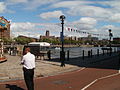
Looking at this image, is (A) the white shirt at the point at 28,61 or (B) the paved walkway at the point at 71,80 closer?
(A) the white shirt at the point at 28,61

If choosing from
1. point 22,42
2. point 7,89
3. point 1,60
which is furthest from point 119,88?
point 22,42

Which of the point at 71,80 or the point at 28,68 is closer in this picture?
the point at 28,68

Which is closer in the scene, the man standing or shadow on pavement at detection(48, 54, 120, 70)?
the man standing

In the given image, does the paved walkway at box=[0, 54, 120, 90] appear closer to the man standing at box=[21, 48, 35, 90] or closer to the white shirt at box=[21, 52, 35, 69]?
the man standing at box=[21, 48, 35, 90]

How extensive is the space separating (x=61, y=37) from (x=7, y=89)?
408 inches

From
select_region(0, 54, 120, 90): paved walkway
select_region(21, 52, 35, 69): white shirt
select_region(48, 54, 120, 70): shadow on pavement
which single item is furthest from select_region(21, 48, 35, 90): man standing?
select_region(48, 54, 120, 70): shadow on pavement

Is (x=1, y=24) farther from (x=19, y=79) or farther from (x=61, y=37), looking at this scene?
(x=19, y=79)

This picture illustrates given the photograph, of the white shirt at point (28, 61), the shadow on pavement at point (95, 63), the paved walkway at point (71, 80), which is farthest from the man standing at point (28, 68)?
the shadow on pavement at point (95, 63)

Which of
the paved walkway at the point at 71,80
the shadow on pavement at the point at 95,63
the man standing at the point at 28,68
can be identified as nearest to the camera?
the man standing at the point at 28,68

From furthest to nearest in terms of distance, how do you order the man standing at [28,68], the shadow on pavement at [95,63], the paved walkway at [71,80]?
the shadow on pavement at [95,63] → the paved walkway at [71,80] → the man standing at [28,68]

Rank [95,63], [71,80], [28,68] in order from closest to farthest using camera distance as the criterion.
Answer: [28,68] → [71,80] → [95,63]

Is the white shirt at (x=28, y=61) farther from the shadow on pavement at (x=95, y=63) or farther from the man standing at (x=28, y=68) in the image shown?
the shadow on pavement at (x=95, y=63)

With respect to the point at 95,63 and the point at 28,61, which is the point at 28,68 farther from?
the point at 95,63

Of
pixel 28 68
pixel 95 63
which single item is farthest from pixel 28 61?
pixel 95 63
